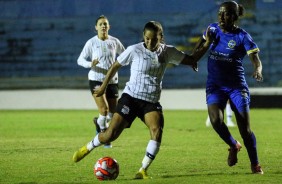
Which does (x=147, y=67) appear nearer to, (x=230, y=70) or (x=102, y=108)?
(x=230, y=70)

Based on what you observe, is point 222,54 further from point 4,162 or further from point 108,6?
point 108,6

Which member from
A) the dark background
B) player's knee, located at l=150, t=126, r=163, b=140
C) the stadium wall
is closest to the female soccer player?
player's knee, located at l=150, t=126, r=163, b=140

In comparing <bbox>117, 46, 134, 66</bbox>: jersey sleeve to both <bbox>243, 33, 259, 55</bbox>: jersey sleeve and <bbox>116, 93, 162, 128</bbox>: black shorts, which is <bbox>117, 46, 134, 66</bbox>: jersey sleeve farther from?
<bbox>243, 33, 259, 55</bbox>: jersey sleeve

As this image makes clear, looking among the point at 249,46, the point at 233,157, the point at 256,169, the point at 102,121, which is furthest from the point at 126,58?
the point at 102,121

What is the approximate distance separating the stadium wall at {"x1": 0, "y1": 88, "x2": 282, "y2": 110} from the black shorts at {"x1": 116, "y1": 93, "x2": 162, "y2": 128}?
633 inches

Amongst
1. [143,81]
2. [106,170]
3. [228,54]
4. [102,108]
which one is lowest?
[102,108]

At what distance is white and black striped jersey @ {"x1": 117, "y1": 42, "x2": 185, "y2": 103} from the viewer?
919 cm

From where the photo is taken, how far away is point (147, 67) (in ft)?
30.1

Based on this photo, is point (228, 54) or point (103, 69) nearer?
point (228, 54)

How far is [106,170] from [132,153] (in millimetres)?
3292

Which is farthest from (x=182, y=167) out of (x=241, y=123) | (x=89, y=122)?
(x=89, y=122)

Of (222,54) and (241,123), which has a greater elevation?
(222,54)

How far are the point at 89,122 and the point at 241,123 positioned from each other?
1083 cm

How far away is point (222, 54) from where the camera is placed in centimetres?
956
